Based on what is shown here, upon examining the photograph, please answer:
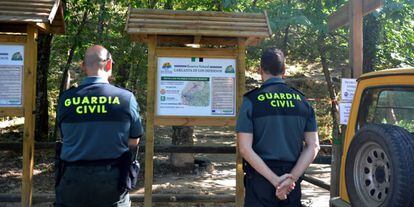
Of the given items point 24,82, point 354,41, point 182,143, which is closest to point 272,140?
point 354,41

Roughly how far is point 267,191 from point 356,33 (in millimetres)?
2950

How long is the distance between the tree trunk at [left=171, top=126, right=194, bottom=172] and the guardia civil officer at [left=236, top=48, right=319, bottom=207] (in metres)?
6.89

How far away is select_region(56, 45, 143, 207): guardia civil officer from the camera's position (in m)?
3.38

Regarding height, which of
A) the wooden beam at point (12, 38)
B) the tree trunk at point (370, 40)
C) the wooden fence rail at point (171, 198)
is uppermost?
the tree trunk at point (370, 40)

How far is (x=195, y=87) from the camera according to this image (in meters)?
5.23

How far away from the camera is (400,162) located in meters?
3.08

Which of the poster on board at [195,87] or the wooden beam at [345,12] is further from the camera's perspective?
the wooden beam at [345,12]

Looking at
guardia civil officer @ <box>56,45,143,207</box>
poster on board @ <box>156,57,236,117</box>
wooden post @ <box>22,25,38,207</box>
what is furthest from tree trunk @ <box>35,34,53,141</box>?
guardia civil officer @ <box>56,45,143,207</box>

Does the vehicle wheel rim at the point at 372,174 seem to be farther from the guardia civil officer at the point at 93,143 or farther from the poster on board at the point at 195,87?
the poster on board at the point at 195,87

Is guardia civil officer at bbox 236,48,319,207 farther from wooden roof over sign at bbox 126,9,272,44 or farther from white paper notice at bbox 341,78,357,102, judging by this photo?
white paper notice at bbox 341,78,357,102

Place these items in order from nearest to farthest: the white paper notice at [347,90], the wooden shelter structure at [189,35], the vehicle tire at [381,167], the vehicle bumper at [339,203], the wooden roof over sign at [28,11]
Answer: the vehicle tire at [381,167]
the vehicle bumper at [339,203]
the wooden roof over sign at [28,11]
the wooden shelter structure at [189,35]
the white paper notice at [347,90]

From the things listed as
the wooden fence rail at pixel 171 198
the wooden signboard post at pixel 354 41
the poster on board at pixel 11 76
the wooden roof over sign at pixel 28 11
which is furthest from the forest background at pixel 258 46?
the poster on board at pixel 11 76

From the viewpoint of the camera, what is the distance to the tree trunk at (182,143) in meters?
10.4

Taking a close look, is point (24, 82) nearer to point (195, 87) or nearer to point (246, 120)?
point (195, 87)
